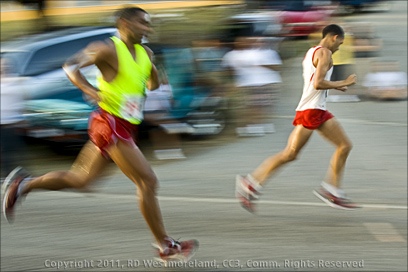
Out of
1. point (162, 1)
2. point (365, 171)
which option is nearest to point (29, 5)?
point (162, 1)

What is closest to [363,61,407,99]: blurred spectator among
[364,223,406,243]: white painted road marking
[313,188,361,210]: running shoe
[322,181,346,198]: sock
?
[313,188,361,210]: running shoe

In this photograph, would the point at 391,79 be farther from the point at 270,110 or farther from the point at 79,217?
the point at 79,217

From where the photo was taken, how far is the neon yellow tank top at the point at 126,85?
5652 mm

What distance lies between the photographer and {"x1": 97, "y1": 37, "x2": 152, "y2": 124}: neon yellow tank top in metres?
5.65

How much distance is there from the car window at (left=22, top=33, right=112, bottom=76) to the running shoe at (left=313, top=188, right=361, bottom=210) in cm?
462

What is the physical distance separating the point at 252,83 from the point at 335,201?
4.43m

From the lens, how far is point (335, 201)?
303 inches

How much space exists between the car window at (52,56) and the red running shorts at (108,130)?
520 cm

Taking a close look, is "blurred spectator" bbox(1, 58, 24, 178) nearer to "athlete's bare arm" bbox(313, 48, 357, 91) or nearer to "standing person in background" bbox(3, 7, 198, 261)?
"standing person in background" bbox(3, 7, 198, 261)

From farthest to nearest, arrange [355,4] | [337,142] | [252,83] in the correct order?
[355,4] < [252,83] < [337,142]

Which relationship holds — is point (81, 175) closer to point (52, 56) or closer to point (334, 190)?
point (334, 190)

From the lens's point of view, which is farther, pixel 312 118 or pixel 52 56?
pixel 52 56

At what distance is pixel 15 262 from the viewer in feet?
→ 20.6

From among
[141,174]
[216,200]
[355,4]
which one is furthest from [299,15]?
[141,174]
